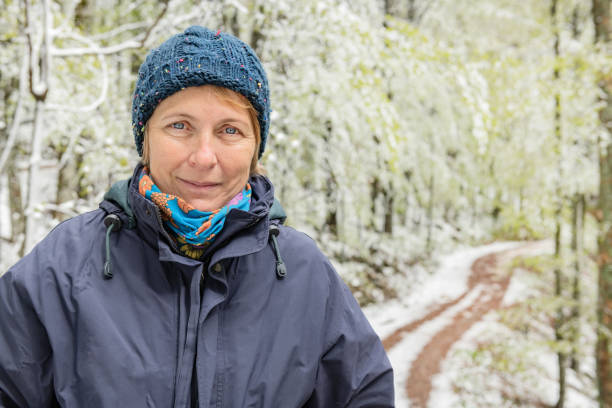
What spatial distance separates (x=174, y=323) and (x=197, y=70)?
71 cm

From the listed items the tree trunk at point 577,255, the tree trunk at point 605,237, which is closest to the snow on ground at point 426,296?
the tree trunk at point 577,255

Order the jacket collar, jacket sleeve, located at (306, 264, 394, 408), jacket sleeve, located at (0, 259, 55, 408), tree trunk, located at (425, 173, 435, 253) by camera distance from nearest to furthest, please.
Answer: jacket sleeve, located at (0, 259, 55, 408)
the jacket collar
jacket sleeve, located at (306, 264, 394, 408)
tree trunk, located at (425, 173, 435, 253)

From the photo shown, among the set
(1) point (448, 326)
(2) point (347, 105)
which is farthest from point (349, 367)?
(1) point (448, 326)

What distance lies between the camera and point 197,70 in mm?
1244

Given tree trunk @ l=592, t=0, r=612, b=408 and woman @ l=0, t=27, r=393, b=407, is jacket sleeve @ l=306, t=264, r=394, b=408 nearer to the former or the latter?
woman @ l=0, t=27, r=393, b=407

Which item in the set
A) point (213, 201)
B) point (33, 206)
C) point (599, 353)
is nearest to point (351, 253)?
point (599, 353)

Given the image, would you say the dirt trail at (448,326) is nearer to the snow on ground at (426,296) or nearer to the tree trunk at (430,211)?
the snow on ground at (426,296)

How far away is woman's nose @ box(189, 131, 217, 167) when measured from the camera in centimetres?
127

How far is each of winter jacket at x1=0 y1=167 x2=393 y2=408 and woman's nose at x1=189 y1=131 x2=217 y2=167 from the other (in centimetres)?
18

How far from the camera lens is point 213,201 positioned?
4.49 feet

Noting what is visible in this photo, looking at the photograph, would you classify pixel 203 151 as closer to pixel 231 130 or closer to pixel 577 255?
pixel 231 130

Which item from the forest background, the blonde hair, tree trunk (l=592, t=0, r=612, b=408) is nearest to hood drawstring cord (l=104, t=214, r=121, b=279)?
the blonde hair

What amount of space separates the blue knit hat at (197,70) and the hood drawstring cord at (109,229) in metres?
0.32

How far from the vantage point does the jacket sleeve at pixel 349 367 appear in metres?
1.36
